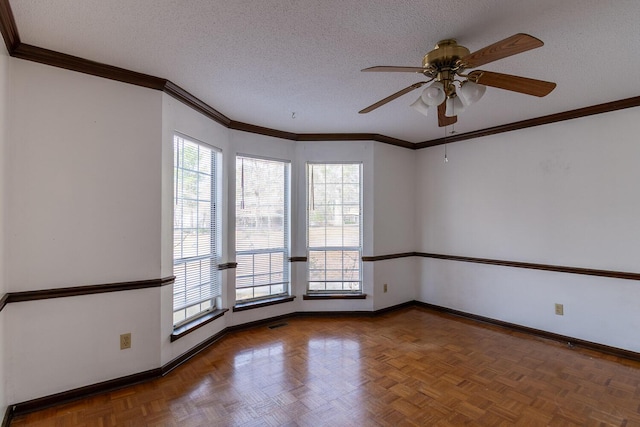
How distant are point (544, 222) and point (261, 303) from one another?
10.8 feet

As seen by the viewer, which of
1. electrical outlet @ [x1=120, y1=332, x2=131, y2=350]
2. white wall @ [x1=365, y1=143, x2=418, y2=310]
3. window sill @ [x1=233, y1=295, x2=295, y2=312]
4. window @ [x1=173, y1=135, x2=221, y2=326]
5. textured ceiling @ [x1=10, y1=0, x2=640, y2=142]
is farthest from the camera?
white wall @ [x1=365, y1=143, x2=418, y2=310]

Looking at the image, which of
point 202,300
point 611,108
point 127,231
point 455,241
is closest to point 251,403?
point 202,300

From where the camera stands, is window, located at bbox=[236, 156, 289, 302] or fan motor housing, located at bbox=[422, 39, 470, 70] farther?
window, located at bbox=[236, 156, 289, 302]

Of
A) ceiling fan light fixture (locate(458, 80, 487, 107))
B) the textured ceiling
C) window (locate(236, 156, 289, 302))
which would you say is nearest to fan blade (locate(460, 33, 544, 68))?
ceiling fan light fixture (locate(458, 80, 487, 107))

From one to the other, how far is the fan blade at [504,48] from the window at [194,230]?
2353 mm

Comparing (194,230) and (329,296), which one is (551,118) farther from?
(194,230)

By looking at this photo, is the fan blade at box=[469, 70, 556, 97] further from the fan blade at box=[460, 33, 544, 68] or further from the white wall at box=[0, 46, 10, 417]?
the white wall at box=[0, 46, 10, 417]

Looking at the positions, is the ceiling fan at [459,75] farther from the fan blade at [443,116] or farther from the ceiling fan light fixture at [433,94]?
the fan blade at [443,116]

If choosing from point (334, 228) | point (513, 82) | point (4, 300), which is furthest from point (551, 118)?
point (4, 300)

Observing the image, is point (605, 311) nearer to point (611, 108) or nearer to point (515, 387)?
point (515, 387)

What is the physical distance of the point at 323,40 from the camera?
6.43 ft

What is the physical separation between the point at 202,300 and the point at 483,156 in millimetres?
3654

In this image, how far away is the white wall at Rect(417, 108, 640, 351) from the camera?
3.00 metres

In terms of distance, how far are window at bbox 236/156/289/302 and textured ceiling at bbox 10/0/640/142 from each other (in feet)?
3.56
